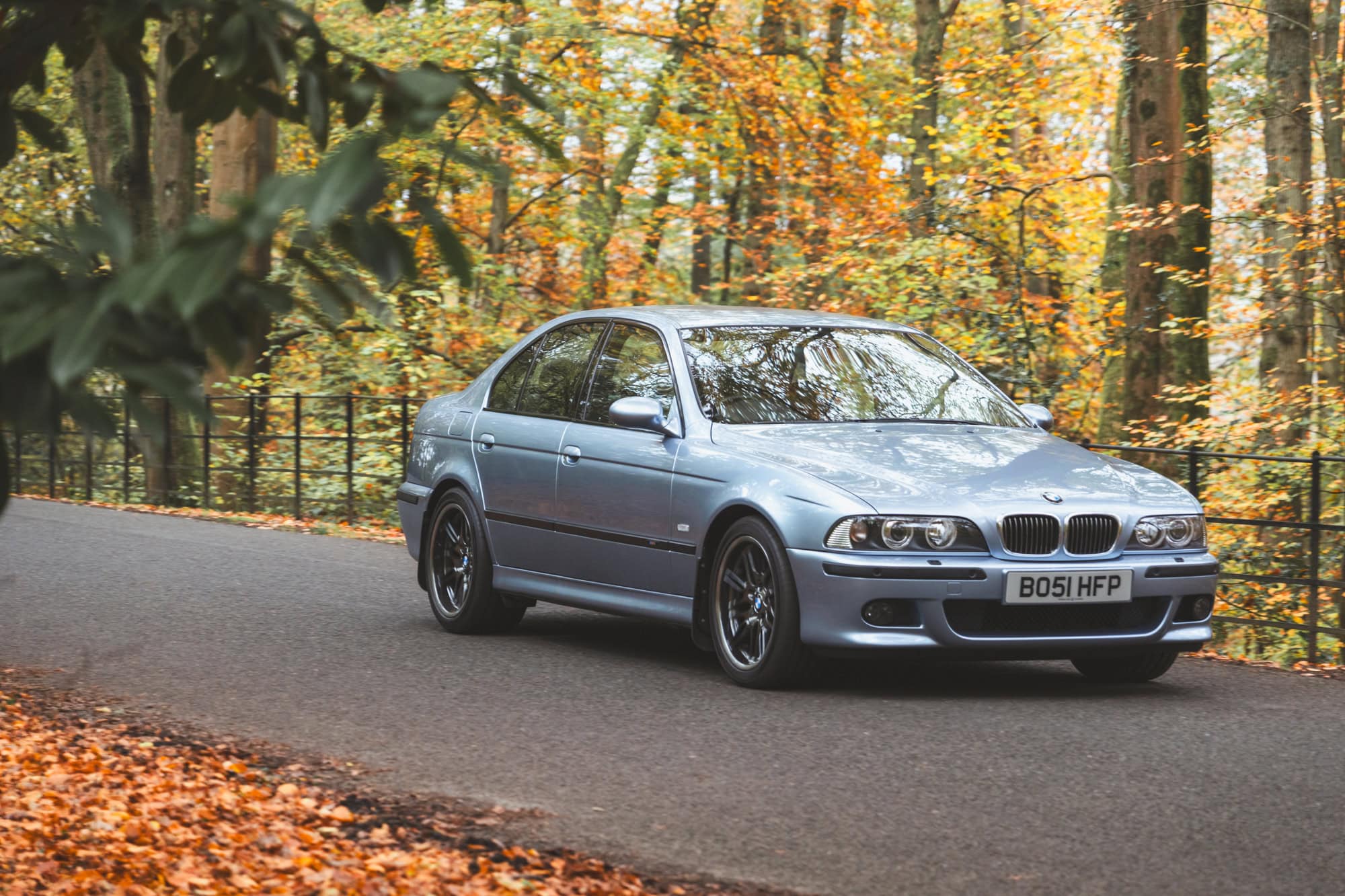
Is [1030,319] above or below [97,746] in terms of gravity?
above

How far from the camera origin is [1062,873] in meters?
4.88

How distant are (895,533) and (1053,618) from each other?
0.84 meters

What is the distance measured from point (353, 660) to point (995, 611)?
134 inches

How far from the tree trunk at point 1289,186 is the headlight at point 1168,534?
19.0 ft

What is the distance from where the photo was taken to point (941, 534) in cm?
737

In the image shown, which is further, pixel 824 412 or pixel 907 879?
pixel 824 412

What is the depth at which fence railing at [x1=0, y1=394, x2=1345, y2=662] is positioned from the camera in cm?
342

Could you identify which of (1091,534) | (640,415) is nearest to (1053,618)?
(1091,534)

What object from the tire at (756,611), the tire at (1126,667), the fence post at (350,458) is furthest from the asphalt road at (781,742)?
the fence post at (350,458)

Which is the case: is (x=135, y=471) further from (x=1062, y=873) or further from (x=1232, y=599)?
Result: (x=1062, y=873)

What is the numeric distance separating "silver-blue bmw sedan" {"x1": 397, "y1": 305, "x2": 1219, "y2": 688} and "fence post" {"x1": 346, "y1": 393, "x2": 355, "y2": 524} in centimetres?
828

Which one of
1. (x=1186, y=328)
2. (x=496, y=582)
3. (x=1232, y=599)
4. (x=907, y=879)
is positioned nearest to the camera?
(x=907, y=879)

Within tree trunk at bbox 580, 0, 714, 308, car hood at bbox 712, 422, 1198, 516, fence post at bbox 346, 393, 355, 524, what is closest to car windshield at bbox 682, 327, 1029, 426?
car hood at bbox 712, 422, 1198, 516

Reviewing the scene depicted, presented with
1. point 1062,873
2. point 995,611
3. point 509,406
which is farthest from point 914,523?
point 509,406
